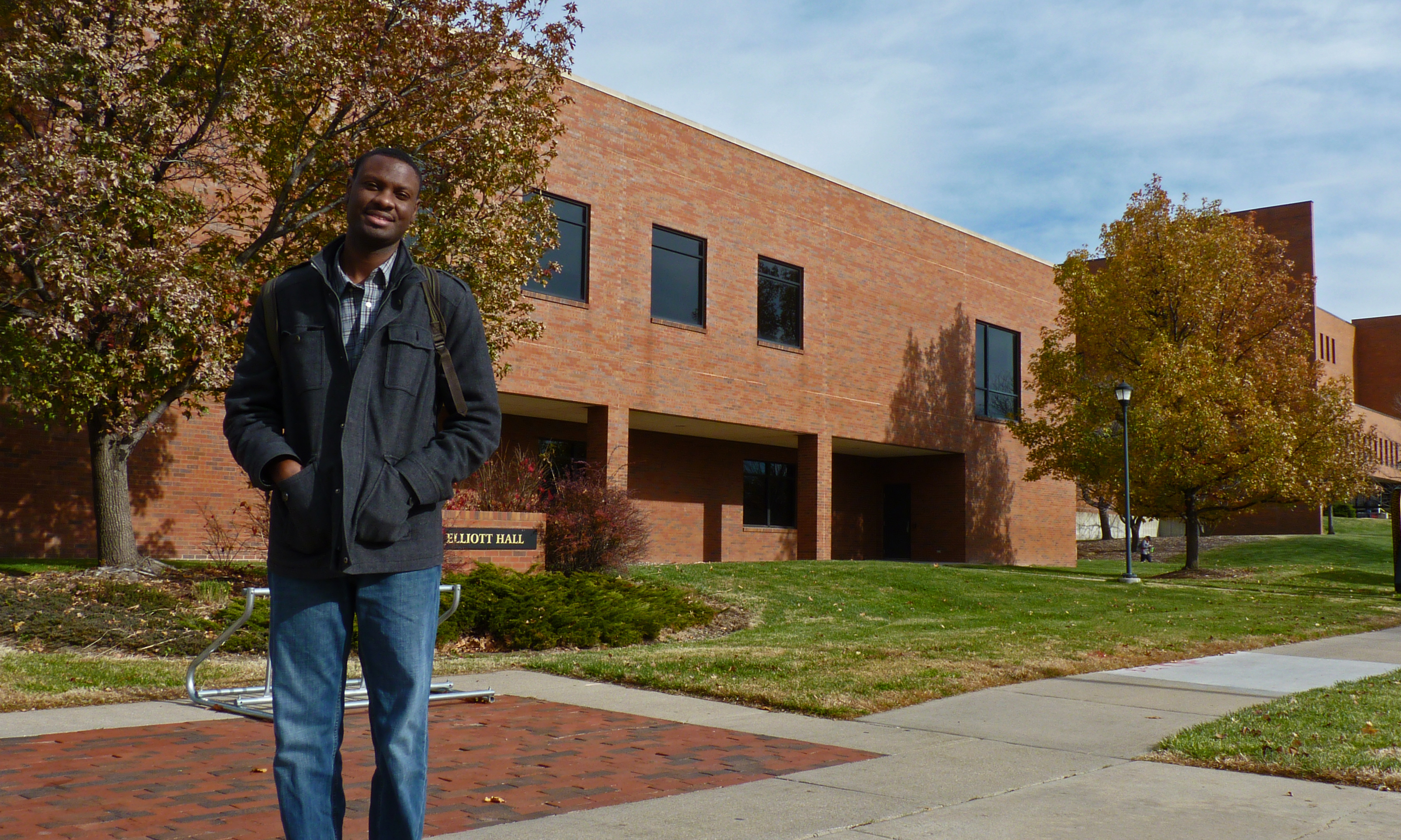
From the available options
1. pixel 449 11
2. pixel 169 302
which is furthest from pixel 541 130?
pixel 169 302

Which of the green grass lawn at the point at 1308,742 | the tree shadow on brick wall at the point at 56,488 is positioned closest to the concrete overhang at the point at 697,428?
the tree shadow on brick wall at the point at 56,488

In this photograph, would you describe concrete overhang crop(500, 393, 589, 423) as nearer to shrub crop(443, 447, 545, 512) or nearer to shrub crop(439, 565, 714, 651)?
shrub crop(443, 447, 545, 512)

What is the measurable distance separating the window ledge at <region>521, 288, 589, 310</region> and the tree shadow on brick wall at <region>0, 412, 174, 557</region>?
611 centimetres

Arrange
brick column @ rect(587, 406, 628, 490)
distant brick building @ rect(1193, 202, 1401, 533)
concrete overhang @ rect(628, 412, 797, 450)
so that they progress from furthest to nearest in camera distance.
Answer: distant brick building @ rect(1193, 202, 1401, 533), concrete overhang @ rect(628, 412, 797, 450), brick column @ rect(587, 406, 628, 490)

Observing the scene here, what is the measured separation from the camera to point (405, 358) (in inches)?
120

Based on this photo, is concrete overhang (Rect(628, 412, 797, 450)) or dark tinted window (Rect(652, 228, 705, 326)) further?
concrete overhang (Rect(628, 412, 797, 450))

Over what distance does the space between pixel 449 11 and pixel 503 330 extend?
3876 millimetres

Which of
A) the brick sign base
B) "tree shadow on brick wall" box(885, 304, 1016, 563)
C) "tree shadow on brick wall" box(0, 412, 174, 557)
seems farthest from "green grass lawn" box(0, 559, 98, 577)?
"tree shadow on brick wall" box(885, 304, 1016, 563)

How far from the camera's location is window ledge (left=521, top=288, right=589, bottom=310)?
64.8 ft

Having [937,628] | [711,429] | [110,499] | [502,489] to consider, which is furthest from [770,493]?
[110,499]

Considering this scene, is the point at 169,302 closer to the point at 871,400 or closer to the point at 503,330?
the point at 503,330

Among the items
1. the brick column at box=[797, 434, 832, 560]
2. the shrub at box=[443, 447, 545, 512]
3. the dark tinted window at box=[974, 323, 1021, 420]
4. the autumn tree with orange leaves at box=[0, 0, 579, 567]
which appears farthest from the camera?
the dark tinted window at box=[974, 323, 1021, 420]

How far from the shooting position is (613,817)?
4672mm

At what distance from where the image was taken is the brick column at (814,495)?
2547 centimetres
